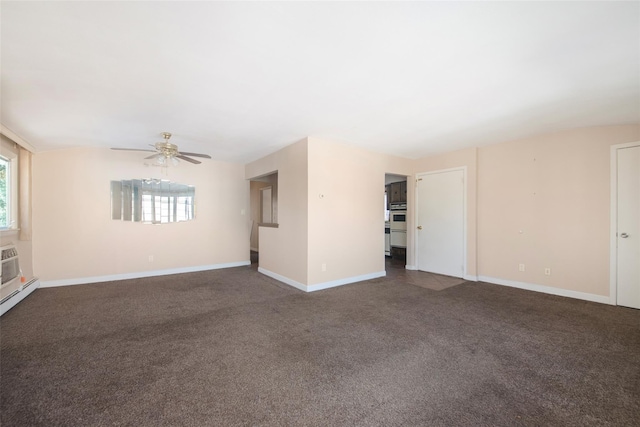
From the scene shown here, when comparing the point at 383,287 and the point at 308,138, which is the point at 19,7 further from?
the point at 383,287

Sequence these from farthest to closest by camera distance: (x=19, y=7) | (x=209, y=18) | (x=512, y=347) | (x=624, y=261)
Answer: (x=624, y=261) → (x=512, y=347) → (x=209, y=18) → (x=19, y=7)

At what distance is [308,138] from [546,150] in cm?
372

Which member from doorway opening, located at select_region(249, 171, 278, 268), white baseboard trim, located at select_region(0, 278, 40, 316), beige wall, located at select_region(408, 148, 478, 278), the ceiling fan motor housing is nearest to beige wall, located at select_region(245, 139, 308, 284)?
doorway opening, located at select_region(249, 171, 278, 268)

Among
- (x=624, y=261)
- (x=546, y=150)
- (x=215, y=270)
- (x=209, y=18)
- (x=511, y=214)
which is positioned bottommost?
(x=215, y=270)

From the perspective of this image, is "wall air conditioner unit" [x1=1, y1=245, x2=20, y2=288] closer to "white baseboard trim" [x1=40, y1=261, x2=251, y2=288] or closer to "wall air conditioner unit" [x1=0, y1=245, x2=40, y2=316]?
"wall air conditioner unit" [x1=0, y1=245, x2=40, y2=316]

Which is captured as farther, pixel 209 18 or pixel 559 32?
pixel 559 32

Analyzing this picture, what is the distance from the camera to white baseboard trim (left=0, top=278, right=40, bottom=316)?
315 cm

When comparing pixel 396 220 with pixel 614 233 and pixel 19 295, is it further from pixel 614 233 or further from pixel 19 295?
pixel 19 295

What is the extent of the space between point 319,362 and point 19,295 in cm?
442

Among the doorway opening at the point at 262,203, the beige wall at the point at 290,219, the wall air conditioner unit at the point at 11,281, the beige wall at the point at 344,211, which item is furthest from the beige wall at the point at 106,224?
the beige wall at the point at 344,211

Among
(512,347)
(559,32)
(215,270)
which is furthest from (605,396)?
(215,270)

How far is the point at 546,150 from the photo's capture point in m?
4.00

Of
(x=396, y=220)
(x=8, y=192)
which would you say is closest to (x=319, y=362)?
(x=8, y=192)

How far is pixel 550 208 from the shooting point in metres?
3.97
